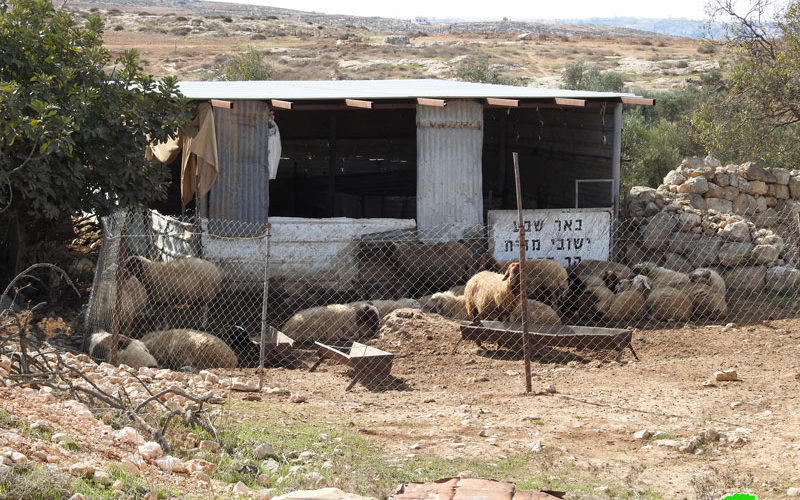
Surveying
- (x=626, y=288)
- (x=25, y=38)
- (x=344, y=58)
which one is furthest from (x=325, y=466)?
(x=344, y=58)

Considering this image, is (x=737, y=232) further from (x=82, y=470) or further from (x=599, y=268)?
(x=82, y=470)

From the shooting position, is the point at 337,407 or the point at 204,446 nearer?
the point at 204,446

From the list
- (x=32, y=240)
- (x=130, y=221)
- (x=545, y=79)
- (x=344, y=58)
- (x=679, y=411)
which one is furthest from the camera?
(x=344, y=58)

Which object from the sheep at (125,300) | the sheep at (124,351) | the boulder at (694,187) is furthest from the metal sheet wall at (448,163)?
the sheep at (124,351)

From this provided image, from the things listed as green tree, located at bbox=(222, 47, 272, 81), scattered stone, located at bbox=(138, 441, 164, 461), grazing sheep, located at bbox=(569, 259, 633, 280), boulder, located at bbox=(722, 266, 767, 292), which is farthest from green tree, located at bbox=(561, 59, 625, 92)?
scattered stone, located at bbox=(138, 441, 164, 461)

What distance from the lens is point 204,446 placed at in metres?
7.54

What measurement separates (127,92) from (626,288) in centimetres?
766

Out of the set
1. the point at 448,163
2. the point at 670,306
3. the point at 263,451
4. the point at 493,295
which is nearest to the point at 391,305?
the point at 493,295

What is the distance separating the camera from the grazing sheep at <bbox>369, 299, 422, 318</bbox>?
13.7 m

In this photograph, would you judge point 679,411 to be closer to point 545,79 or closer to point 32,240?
point 32,240

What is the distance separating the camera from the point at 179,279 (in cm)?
1371

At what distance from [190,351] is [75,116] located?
3.83 m

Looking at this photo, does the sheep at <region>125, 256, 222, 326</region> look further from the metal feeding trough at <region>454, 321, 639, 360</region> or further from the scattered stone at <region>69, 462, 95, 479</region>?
the scattered stone at <region>69, 462, 95, 479</region>

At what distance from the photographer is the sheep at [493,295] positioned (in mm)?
12219
